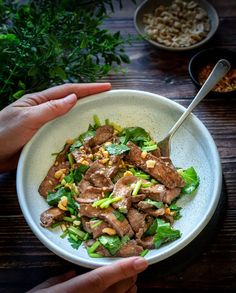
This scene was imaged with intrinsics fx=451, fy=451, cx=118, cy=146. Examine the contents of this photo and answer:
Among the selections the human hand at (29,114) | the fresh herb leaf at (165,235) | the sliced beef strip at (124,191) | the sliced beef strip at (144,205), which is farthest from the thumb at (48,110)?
the fresh herb leaf at (165,235)

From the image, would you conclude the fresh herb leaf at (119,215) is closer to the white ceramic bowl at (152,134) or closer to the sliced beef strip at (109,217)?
the sliced beef strip at (109,217)

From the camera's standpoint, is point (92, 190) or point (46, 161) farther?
point (46, 161)

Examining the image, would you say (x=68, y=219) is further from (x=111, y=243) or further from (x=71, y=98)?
(x=71, y=98)

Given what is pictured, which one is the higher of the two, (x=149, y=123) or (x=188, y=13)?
(x=188, y=13)

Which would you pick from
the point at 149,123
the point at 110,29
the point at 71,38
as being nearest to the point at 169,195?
the point at 149,123

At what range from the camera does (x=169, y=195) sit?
1.46 m

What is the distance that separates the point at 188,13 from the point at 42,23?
829 mm

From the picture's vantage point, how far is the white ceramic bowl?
1.34 m

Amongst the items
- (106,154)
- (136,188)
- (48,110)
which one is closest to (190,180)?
(136,188)

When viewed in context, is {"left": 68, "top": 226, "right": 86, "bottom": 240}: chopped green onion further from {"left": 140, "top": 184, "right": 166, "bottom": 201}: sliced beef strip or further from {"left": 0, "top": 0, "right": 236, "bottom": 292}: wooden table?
{"left": 140, "top": 184, "right": 166, "bottom": 201}: sliced beef strip

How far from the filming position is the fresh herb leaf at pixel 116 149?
155 cm

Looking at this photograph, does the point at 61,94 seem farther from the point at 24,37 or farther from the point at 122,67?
the point at 122,67

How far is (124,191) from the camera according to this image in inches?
56.4

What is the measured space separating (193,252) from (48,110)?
683 mm
